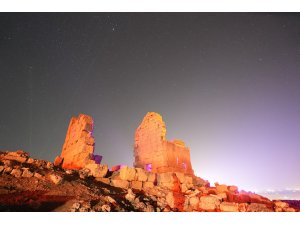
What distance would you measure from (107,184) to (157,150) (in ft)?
30.2

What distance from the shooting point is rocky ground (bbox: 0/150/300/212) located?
7598mm

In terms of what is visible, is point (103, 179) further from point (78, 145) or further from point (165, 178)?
point (78, 145)

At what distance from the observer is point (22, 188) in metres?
8.22

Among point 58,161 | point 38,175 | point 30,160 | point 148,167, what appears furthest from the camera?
point 148,167

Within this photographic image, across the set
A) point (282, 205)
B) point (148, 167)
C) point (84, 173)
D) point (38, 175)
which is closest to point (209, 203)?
point (282, 205)

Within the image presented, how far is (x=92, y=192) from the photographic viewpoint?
31.6ft

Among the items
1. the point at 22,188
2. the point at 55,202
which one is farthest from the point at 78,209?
the point at 22,188

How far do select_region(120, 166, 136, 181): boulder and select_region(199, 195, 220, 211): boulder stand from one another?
14.5 ft

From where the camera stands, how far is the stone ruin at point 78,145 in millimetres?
15845

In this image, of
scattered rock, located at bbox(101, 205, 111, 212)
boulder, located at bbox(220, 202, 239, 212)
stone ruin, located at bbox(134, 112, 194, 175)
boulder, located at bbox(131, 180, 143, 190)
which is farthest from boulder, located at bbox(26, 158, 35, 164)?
stone ruin, located at bbox(134, 112, 194, 175)

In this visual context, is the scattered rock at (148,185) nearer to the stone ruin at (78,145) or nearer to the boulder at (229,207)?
the stone ruin at (78,145)
